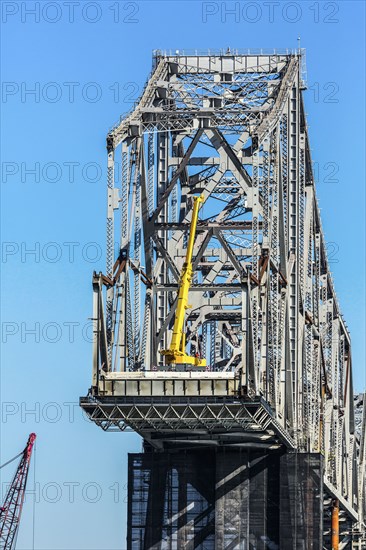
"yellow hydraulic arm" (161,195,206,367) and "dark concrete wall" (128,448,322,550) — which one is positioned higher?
"yellow hydraulic arm" (161,195,206,367)

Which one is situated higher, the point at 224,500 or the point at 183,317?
the point at 183,317

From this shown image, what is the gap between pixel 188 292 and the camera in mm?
127062

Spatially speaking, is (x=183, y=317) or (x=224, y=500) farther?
(x=224, y=500)

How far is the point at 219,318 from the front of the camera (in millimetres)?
140250

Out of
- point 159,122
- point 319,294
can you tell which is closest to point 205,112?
point 159,122

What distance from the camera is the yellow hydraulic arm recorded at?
118 m

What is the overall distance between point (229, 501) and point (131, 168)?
75.9 feet

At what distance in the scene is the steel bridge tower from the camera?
115 m

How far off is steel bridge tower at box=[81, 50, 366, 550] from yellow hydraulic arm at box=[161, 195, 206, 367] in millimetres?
1019

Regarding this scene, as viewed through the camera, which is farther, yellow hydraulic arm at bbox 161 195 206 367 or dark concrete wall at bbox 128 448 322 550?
→ dark concrete wall at bbox 128 448 322 550

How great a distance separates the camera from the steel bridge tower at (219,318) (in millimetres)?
114562

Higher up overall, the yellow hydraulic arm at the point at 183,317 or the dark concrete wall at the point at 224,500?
the yellow hydraulic arm at the point at 183,317

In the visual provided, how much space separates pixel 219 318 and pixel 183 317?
20.7 meters

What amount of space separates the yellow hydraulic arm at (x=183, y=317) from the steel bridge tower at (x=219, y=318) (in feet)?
3.34
